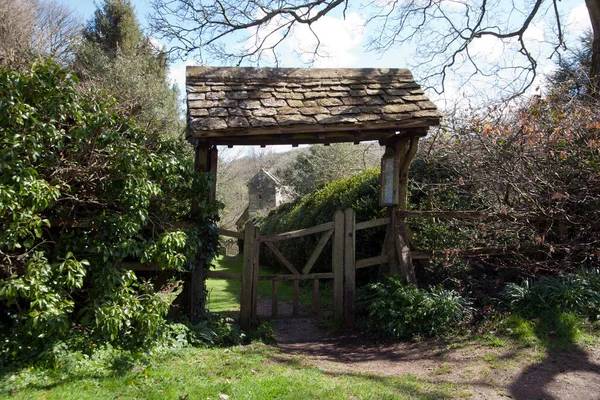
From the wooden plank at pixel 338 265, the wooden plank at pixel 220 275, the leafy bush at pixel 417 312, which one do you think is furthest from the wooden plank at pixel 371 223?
the wooden plank at pixel 220 275

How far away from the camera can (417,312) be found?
666 centimetres

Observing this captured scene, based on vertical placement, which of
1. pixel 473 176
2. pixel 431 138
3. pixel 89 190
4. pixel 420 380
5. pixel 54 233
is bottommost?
pixel 420 380

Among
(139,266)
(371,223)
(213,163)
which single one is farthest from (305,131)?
(139,266)

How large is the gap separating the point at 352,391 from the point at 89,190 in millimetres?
3867

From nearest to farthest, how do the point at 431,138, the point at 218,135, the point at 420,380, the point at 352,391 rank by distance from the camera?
1. the point at 352,391
2. the point at 420,380
3. the point at 218,135
4. the point at 431,138

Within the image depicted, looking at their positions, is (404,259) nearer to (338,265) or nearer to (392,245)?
(392,245)

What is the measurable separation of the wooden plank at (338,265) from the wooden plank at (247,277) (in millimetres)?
1413

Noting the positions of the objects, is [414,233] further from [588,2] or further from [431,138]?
[588,2]

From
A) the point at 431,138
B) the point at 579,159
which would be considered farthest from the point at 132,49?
the point at 579,159

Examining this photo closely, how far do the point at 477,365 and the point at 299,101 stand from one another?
15.1ft

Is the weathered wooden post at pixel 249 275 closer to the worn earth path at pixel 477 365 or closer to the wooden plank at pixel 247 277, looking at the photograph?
the wooden plank at pixel 247 277

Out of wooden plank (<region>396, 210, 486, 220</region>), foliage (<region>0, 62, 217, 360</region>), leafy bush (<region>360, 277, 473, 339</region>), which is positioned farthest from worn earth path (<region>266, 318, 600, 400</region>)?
foliage (<region>0, 62, 217, 360</region>)

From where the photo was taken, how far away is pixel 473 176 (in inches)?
298

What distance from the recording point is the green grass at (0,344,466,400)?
13.8ft
